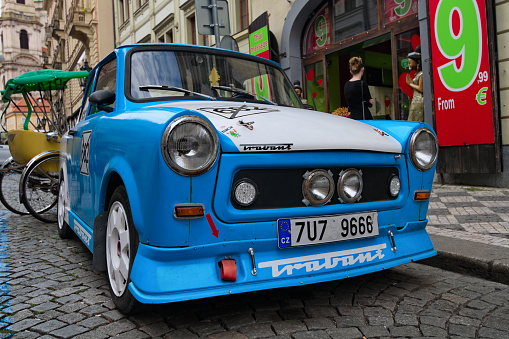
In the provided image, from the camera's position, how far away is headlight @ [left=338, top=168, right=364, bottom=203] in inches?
101

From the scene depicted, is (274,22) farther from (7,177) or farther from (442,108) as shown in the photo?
(7,177)

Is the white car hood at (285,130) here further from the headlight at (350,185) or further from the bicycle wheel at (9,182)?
the bicycle wheel at (9,182)

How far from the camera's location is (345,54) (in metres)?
10.7

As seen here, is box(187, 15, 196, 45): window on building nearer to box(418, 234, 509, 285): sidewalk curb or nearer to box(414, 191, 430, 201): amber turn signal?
box(418, 234, 509, 285): sidewalk curb

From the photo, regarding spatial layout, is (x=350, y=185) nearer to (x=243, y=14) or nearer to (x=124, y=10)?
(x=243, y=14)

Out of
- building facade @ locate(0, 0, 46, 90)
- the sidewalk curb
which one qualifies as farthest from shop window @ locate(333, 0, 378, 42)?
building facade @ locate(0, 0, 46, 90)

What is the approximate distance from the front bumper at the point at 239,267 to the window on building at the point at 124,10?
25.7 metres

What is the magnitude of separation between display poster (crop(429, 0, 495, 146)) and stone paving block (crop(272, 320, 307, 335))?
5.41 meters

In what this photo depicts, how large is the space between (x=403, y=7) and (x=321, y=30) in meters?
2.66

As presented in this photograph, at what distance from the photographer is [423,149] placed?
9.90 feet

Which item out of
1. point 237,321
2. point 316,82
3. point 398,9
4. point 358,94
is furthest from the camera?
point 316,82

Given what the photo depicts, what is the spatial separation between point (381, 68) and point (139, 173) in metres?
8.13

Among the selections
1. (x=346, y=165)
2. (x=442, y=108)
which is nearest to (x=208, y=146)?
(x=346, y=165)

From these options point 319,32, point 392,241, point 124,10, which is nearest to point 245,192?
point 392,241
